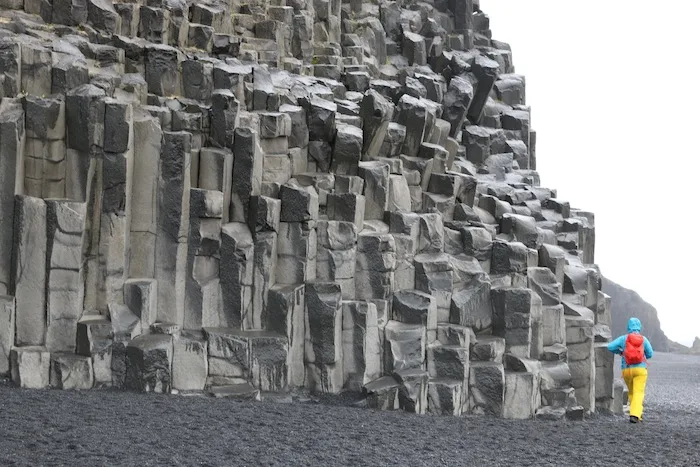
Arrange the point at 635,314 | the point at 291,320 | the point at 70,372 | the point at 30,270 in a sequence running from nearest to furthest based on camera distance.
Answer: the point at 70,372 < the point at 30,270 < the point at 291,320 < the point at 635,314

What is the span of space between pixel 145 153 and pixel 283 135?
2955 mm

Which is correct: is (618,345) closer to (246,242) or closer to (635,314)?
(246,242)

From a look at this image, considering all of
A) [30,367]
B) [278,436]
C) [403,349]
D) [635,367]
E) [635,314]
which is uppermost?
[635,314]

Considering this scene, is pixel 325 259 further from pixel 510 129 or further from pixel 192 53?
pixel 510 129

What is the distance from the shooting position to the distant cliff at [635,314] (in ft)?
182

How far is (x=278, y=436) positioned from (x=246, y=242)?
4.95 metres

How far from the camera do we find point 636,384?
1852 cm

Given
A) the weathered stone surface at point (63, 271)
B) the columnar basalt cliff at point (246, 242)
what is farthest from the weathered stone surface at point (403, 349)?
the weathered stone surface at point (63, 271)

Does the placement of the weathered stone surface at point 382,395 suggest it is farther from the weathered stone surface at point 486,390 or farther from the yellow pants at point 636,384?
the yellow pants at point 636,384

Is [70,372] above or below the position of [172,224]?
below

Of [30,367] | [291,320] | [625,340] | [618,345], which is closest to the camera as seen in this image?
[30,367]

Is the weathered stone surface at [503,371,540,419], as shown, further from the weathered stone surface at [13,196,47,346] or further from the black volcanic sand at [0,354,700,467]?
the weathered stone surface at [13,196,47,346]

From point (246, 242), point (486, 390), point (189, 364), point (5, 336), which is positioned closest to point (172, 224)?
point (246, 242)

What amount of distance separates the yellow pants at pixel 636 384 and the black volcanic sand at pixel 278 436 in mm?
1106
